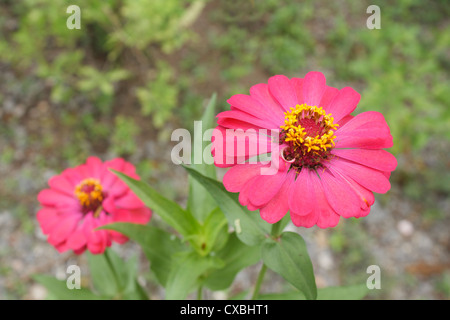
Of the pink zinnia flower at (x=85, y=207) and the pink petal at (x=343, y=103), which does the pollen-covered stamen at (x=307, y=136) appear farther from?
the pink zinnia flower at (x=85, y=207)

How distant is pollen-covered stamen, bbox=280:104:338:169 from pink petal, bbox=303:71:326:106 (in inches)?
0.7

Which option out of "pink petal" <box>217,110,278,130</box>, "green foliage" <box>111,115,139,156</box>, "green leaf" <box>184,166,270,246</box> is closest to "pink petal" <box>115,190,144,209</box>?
"green leaf" <box>184,166,270,246</box>

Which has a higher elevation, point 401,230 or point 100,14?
point 100,14

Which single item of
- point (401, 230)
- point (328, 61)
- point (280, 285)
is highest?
point (328, 61)

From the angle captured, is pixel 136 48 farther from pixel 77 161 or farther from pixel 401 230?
pixel 401 230

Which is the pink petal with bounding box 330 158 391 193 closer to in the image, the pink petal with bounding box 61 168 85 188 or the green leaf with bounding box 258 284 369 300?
the green leaf with bounding box 258 284 369 300

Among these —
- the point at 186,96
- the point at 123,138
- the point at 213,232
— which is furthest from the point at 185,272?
the point at 186,96

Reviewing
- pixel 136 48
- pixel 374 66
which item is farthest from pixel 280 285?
pixel 136 48

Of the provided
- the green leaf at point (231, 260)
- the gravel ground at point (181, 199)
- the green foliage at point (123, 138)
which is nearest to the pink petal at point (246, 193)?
the green leaf at point (231, 260)

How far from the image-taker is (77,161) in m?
2.26

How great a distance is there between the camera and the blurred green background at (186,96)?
6.98 feet

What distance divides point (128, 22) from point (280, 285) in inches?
67.8

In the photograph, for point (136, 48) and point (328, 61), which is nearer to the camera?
point (136, 48)

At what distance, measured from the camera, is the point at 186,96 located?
2.53 metres
